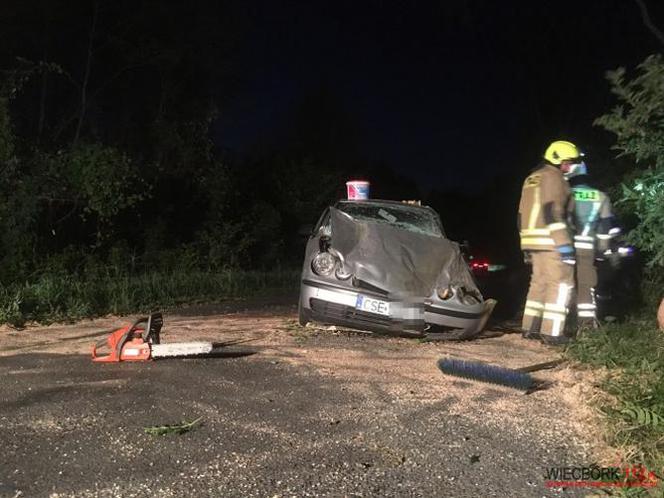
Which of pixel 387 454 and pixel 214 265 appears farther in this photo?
pixel 214 265

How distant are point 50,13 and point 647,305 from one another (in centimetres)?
1088

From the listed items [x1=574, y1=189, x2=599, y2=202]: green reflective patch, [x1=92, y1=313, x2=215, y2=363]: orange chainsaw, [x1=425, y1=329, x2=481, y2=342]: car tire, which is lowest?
[x1=92, y1=313, x2=215, y2=363]: orange chainsaw

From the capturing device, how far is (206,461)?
3.59m

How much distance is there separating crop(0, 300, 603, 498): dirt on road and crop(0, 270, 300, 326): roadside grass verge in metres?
2.47

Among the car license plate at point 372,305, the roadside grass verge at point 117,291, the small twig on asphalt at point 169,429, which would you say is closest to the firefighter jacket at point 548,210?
the car license plate at point 372,305

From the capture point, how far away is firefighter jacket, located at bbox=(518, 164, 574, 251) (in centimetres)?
669

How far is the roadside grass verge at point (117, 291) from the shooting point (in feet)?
28.4

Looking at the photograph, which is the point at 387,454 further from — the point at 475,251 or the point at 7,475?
the point at 475,251

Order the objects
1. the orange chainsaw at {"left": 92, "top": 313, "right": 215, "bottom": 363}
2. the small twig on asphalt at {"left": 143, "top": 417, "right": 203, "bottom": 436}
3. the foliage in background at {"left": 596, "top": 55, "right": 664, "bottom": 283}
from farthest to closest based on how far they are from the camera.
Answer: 1. the foliage in background at {"left": 596, "top": 55, "right": 664, "bottom": 283}
2. the orange chainsaw at {"left": 92, "top": 313, "right": 215, "bottom": 363}
3. the small twig on asphalt at {"left": 143, "top": 417, "right": 203, "bottom": 436}

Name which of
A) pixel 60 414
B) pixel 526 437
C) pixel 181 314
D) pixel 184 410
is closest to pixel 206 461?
pixel 184 410

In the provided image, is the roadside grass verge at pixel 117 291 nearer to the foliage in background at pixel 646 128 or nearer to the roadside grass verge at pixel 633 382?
the roadside grass verge at pixel 633 382

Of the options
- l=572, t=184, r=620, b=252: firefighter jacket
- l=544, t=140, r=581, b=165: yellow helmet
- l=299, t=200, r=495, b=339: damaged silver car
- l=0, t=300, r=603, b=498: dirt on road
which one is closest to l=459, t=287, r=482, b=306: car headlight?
l=299, t=200, r=495, b=339: damaged silver car

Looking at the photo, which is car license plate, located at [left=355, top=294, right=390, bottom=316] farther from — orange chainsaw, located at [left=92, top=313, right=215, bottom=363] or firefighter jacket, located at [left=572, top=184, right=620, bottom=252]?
firefighter jacket, located at [left=572, top=184, right=620, bottom=252]

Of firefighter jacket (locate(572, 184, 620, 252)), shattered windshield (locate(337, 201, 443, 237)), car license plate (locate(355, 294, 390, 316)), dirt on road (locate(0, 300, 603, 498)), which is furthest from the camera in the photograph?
shattered windshield (locate(337, 201, 443, 237))
